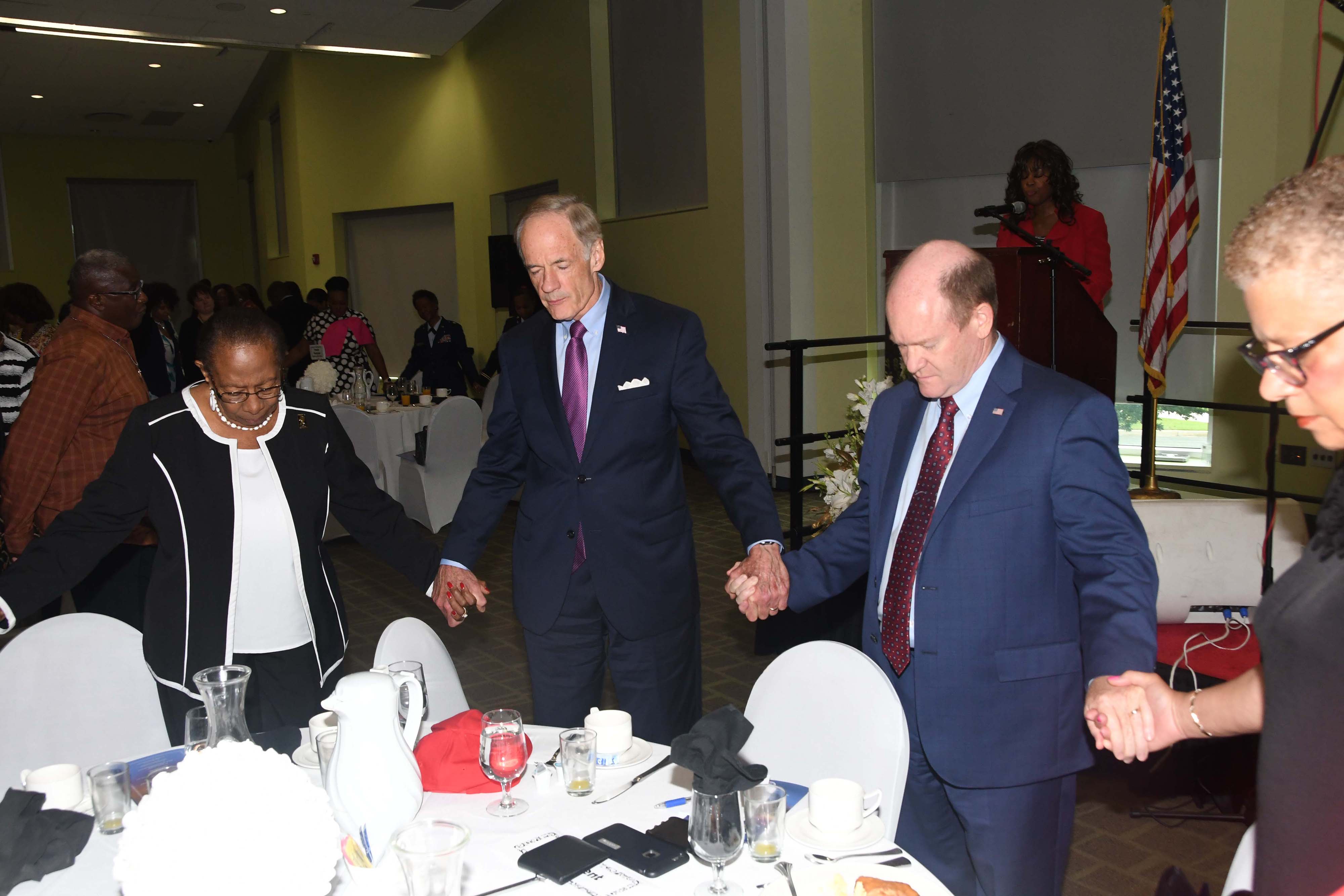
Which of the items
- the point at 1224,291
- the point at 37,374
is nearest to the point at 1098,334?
the point at 1224,291

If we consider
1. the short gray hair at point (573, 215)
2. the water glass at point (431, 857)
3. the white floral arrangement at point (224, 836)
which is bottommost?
the water glass at point (431, 857)

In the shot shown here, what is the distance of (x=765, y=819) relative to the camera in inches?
65.0

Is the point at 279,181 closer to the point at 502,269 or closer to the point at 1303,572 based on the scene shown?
the point at 502,269

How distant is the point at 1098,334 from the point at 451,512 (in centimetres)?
457

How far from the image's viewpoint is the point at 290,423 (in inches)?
103

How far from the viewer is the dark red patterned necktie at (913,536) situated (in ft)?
7.13

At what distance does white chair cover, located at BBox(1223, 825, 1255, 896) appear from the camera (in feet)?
5.41

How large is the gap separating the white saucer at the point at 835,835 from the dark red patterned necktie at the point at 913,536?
52 cm

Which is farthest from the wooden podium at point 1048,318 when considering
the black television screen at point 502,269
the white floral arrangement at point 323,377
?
the black television screen at point 502,269

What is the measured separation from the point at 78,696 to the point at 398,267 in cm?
1369

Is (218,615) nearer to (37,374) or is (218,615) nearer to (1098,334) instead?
(37,374)

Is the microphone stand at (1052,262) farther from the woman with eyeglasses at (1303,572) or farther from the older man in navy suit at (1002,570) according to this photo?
the woman with eyeglasses at (1303,572)

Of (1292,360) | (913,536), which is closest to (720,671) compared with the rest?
(913,536)

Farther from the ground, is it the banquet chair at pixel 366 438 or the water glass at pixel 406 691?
the water glass at pixel 406 691
